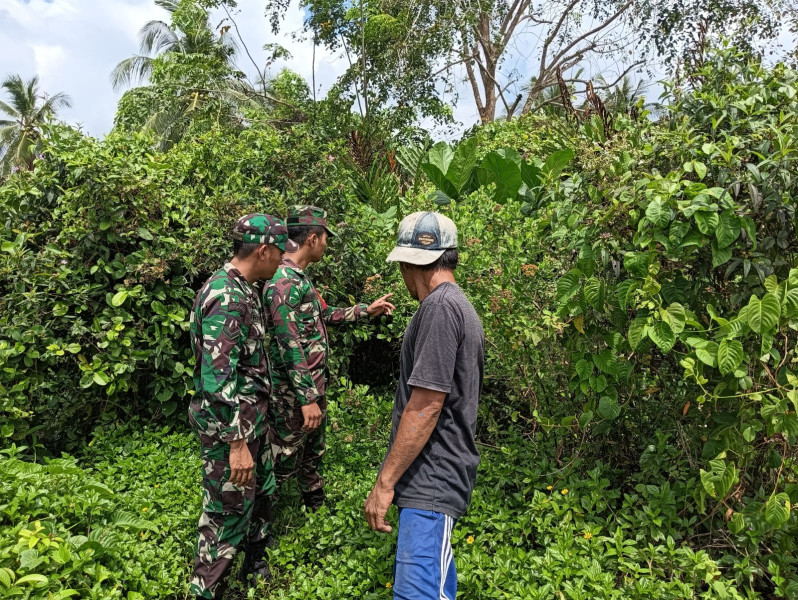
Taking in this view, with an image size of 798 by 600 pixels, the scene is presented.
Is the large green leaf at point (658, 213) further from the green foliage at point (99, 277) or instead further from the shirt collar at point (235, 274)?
the green foliage at point (99, 277)

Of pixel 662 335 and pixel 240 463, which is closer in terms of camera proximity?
pixel 662 335

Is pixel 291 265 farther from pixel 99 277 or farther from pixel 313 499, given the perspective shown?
pixel 99 277

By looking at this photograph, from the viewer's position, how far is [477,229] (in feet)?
14.1

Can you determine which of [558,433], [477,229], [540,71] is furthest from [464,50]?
[558,433]

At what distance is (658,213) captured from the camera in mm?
2682

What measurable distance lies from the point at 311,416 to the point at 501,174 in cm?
401

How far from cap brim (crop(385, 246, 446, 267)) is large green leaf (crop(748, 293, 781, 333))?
127cm

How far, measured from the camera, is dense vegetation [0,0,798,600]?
2.71 meters

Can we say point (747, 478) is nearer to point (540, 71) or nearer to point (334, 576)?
point (334, 576)

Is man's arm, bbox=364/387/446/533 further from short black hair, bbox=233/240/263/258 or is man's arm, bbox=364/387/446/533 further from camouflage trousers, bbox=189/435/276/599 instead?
short black hair, bbox=233/240/263/258

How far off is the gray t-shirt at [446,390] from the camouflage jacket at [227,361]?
0.97 metres

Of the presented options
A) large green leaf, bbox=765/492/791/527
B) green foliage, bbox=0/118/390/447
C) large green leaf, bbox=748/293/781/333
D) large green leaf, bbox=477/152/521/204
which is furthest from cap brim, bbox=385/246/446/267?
large green leaf, bbox=477/152/521/204

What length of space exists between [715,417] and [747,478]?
387 mm

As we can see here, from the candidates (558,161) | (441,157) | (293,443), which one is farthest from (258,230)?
(441,157)
